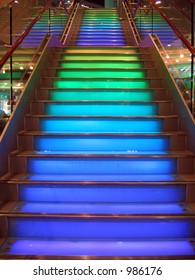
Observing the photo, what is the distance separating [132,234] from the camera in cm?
269

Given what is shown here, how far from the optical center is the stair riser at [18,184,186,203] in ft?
A: 9.83

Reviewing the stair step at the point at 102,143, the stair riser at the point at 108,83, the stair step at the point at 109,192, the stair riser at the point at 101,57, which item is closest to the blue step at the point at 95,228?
the stair step at the point at 109,192

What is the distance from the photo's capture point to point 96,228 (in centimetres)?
269

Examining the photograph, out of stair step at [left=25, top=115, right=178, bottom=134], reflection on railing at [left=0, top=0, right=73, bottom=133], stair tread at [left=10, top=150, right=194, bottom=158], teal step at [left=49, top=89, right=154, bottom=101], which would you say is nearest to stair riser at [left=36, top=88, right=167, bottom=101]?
teal step at [left=49, top=89, right=154, bottom=101]

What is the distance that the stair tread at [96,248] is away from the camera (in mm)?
2414

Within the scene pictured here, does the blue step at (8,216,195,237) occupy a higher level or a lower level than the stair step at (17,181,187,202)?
lower

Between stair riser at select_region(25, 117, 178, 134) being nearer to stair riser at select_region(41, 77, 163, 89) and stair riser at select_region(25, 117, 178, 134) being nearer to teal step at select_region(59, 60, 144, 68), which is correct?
stair riser at select_region(41, 77, 163, 89)

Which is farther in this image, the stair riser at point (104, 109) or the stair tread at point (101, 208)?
the stair riser at point (104, 109)

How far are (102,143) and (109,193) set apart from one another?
784 mm

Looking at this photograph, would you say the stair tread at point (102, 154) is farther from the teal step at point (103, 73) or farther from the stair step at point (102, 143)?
the teal step at point (103, 73)

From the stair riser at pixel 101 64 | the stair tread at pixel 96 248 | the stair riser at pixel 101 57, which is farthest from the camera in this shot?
the stair riser at pixel 101 57

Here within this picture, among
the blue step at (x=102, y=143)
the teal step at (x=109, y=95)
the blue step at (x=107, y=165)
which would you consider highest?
the teal step at (x=109, y=95)

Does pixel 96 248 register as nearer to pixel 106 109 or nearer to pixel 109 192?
pixel 109 192

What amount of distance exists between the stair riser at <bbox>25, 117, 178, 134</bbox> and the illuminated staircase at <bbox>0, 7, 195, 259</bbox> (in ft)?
0.04
